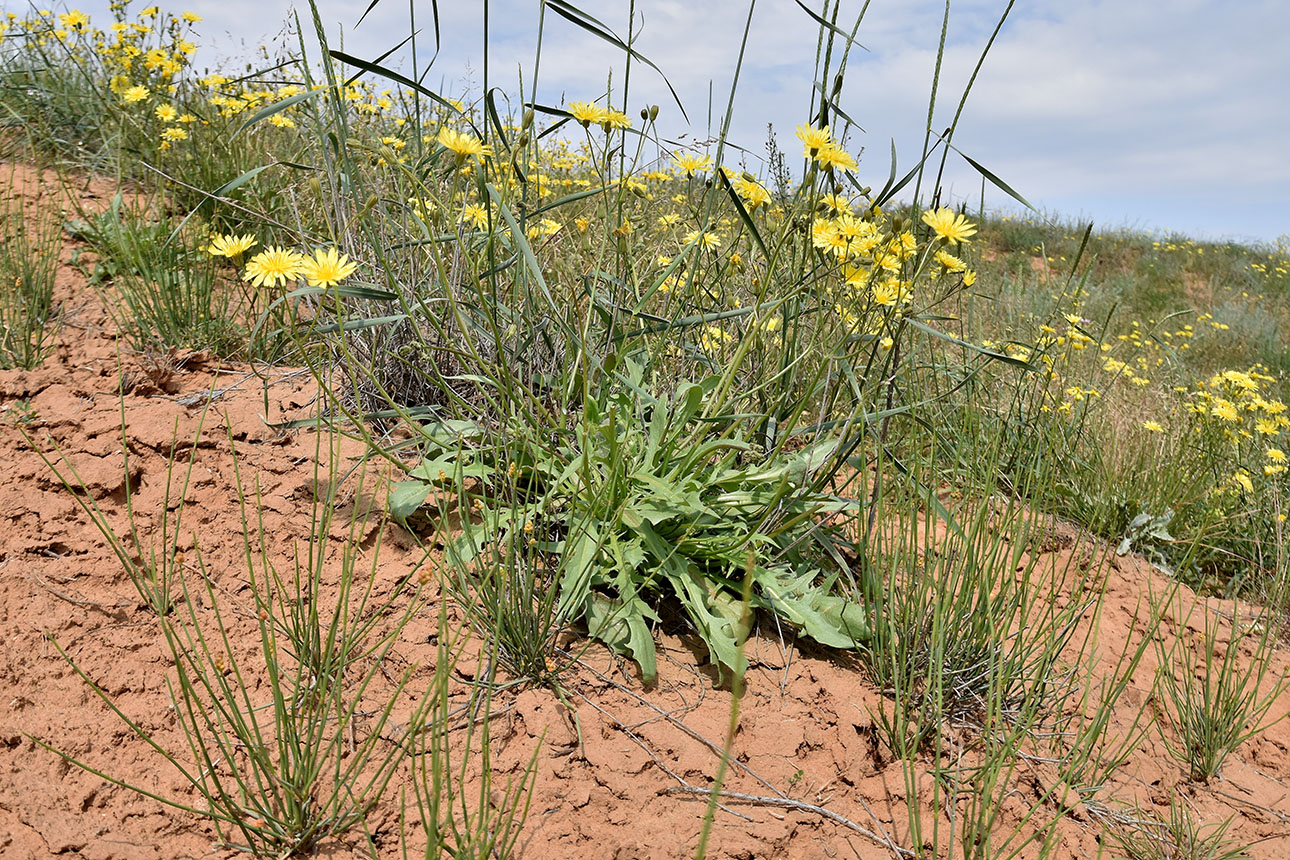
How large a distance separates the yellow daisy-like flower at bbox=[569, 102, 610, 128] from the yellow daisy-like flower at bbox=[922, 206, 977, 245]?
72 cm

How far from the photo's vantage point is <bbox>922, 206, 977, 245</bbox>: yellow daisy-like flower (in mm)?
1593

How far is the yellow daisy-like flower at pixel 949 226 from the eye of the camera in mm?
1593

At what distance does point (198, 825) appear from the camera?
3.99 ft

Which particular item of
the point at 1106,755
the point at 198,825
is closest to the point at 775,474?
the point at 1106,755

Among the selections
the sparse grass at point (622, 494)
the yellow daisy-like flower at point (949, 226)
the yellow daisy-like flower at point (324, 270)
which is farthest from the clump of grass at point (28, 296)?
the yellow daisy-like flower at point (949, 226)

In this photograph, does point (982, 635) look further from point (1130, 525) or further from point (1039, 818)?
point (1130, 525)

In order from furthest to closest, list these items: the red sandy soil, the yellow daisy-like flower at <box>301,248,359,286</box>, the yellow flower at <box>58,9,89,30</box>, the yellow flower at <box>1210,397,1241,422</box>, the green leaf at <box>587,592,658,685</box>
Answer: the yellow flower at <box>58,9,89,30</box>, the yellow flower at <box>1210,397,1241,422</box>, the green leaf at <box>587,592,658,685</box>, the yellow daisy-like flower at <box>301,248,359,286</box>, the red sandy soil

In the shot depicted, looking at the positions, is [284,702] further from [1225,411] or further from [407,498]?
[1225,411]

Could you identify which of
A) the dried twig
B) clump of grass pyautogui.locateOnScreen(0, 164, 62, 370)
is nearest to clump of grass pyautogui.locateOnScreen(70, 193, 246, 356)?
clump of grass pyautogui.locateOnScreen(0, 164, 62, 370)

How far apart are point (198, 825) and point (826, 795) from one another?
1018mm

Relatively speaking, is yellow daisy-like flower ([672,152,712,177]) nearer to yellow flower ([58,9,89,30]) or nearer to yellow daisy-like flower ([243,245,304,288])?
yellow daisy-like flower ([243,245,304,288])

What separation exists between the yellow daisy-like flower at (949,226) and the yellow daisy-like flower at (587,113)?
0.72 m

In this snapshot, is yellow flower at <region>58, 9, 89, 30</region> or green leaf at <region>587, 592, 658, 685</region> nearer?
green leaf at <region>587, 592, 658, 685</region>

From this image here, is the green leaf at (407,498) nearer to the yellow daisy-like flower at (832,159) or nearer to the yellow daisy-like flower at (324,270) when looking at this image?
the yellow daisy-like flower at (324,270)
